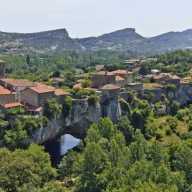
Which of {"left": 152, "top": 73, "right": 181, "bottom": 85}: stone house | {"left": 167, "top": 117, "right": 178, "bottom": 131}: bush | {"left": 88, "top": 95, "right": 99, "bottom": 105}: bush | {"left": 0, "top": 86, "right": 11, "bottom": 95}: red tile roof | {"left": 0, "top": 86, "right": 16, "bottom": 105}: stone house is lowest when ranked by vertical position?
{"left": 167, "top": 117, "right": 178, "bottom": 131}: bush

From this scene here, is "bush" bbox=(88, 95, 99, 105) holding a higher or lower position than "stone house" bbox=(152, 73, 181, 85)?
higher

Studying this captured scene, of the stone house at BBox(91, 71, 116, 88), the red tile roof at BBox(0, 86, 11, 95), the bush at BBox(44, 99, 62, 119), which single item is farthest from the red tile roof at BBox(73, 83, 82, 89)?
the red tile roof at BBox(0, 86, 11, 95)

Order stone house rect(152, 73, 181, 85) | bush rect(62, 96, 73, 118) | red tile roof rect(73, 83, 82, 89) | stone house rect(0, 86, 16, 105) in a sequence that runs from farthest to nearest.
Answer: stone house rect(152, 73, 181, 85), red tile roof rect(73, 83, 82, 89), bush rect(62, 96, 73, 118), stone house rect(0, 86, 16, 105)

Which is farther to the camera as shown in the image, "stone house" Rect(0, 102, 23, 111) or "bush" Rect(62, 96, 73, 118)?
"bush" Rect(62, 96, 73, 118)

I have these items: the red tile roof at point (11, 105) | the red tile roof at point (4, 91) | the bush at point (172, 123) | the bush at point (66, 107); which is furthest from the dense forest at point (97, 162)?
the red tile roof at point (4, 91)

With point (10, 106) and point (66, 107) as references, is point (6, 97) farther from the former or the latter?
point (66, 107)

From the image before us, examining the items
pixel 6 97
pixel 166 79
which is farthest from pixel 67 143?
pixel 166 79

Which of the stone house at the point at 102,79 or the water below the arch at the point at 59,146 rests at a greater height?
the stone house at the point at 102,79

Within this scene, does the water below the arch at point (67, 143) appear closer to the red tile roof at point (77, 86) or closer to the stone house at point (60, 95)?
the stone house at point (60, 95)

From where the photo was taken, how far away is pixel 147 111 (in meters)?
104

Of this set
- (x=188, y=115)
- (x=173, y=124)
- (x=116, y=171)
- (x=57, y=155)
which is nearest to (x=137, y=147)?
(x=116, y=171)

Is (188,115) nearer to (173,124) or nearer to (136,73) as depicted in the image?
(173,124)

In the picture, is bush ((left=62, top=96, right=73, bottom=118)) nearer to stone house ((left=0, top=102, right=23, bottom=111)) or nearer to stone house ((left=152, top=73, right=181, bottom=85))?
stone house ((left=0, top=102, right=23, bottom=111))

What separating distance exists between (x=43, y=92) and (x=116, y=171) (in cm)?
3236
